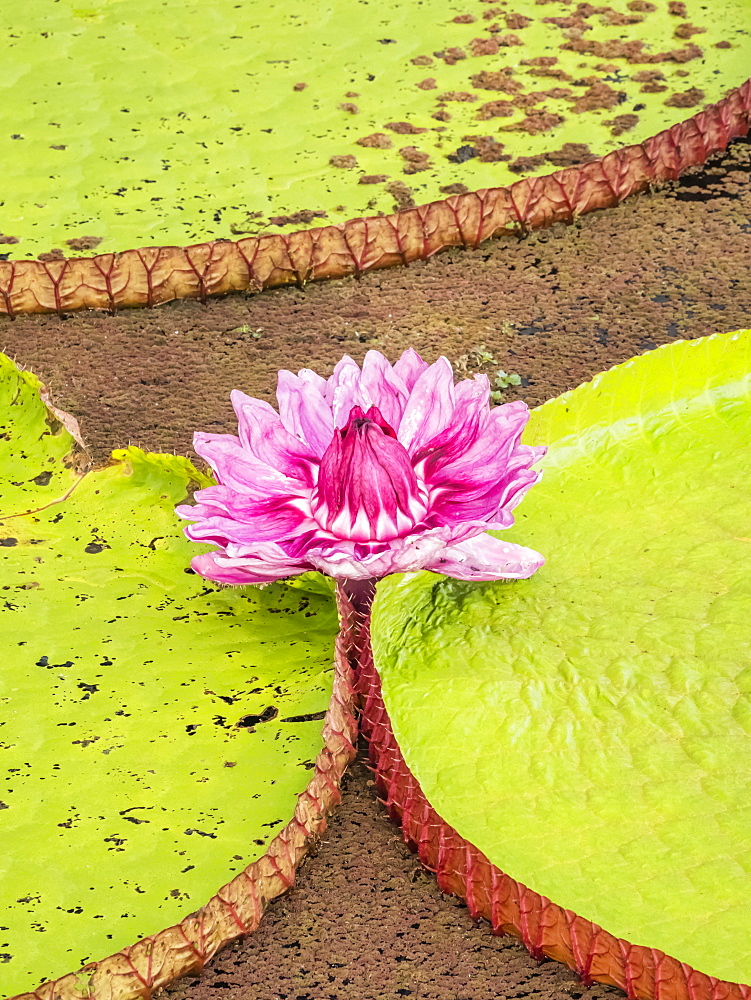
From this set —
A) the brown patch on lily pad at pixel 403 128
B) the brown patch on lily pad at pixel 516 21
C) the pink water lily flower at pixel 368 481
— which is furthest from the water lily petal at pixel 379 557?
the brown patch on lily pad at pixel 516 21

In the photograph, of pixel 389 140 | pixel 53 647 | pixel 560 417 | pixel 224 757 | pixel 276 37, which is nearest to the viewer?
pixel 224 757

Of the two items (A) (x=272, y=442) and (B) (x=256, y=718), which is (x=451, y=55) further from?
(B) (x=256, y=718)

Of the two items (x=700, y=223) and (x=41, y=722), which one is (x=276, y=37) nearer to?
(x=700, y=223)

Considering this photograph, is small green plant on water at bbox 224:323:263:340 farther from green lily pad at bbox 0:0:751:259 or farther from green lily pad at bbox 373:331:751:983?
green lily pad at bbox 373:331:751:983

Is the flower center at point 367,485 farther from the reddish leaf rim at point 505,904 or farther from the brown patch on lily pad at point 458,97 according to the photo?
the brown patch on lily pad at point 458,97

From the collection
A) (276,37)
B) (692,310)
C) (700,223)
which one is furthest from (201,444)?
(276,37)

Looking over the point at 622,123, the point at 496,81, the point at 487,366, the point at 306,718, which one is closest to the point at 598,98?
the point at 622,123
